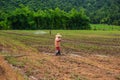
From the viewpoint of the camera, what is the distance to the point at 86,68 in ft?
46.4

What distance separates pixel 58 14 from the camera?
7344 cm

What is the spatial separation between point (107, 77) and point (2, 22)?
194 ft

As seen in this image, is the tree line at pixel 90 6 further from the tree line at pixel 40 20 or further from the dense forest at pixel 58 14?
the tree line at pixel 40 20

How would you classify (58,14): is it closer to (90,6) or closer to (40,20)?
(40,20)

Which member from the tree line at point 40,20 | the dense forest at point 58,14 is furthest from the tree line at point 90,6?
the tree line at point 40,20

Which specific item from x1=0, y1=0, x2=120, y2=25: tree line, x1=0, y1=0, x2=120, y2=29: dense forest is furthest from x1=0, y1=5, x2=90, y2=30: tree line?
x1=0, y1=0, x2=120, y2=25: tree line

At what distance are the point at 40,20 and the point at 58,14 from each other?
4787mm

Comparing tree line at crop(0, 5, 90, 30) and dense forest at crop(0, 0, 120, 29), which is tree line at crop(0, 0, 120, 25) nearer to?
dense forest at crop(0, 0, 120, 29)

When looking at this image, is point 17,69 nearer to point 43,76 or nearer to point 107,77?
point 43,76

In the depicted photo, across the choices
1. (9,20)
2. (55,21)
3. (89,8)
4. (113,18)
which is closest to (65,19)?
(55,21)

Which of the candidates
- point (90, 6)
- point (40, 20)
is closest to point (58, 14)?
point (40, 20)

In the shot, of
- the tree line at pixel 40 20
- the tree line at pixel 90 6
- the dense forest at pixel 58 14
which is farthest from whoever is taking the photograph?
the tree line at pixel 90 6

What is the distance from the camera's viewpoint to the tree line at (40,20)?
6862 centimetres

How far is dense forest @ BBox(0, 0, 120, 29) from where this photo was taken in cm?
6969
